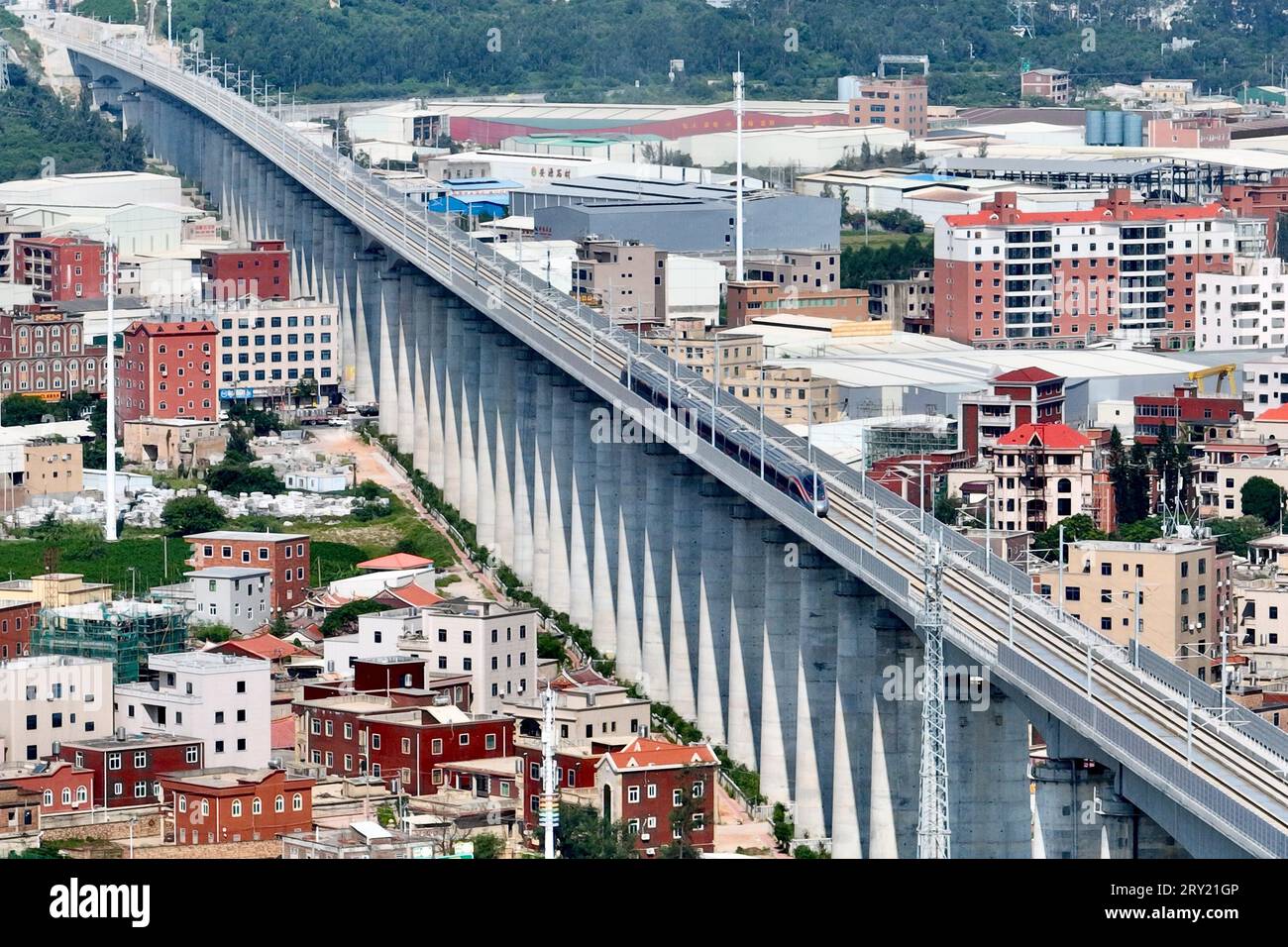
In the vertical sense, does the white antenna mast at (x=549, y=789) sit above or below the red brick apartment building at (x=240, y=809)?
above

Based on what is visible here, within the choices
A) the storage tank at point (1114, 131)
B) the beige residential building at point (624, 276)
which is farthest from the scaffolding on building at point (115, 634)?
the storage tank at point (1114, 131)

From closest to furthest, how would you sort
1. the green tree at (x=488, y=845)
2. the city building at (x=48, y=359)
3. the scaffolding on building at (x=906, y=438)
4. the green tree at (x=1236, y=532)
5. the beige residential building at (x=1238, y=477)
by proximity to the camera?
the green tree at (x=488, y=845) → the green tree at (x=1236, y=532) → the beige residential building at (x=1238, y=477) → the scaffolding on building at (x=906, y=438) → the city building at (x=48, y=359)

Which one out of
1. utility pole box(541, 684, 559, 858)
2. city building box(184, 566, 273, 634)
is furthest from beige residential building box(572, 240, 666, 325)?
utility pole box(541, 684, 559, 858)

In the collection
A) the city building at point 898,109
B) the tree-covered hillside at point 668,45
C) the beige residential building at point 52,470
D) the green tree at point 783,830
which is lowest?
the green tree at point 783,830

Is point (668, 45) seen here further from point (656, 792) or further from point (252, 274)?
point (656, 792)

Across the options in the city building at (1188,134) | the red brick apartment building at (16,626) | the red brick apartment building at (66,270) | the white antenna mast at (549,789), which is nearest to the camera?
the white antenna mast at (549,789)

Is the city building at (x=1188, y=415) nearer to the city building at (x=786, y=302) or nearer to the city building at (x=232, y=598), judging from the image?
the city building at (x=786, y=302)

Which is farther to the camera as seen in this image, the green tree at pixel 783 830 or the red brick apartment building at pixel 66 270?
the red brick apartment building at pixel 66 270
